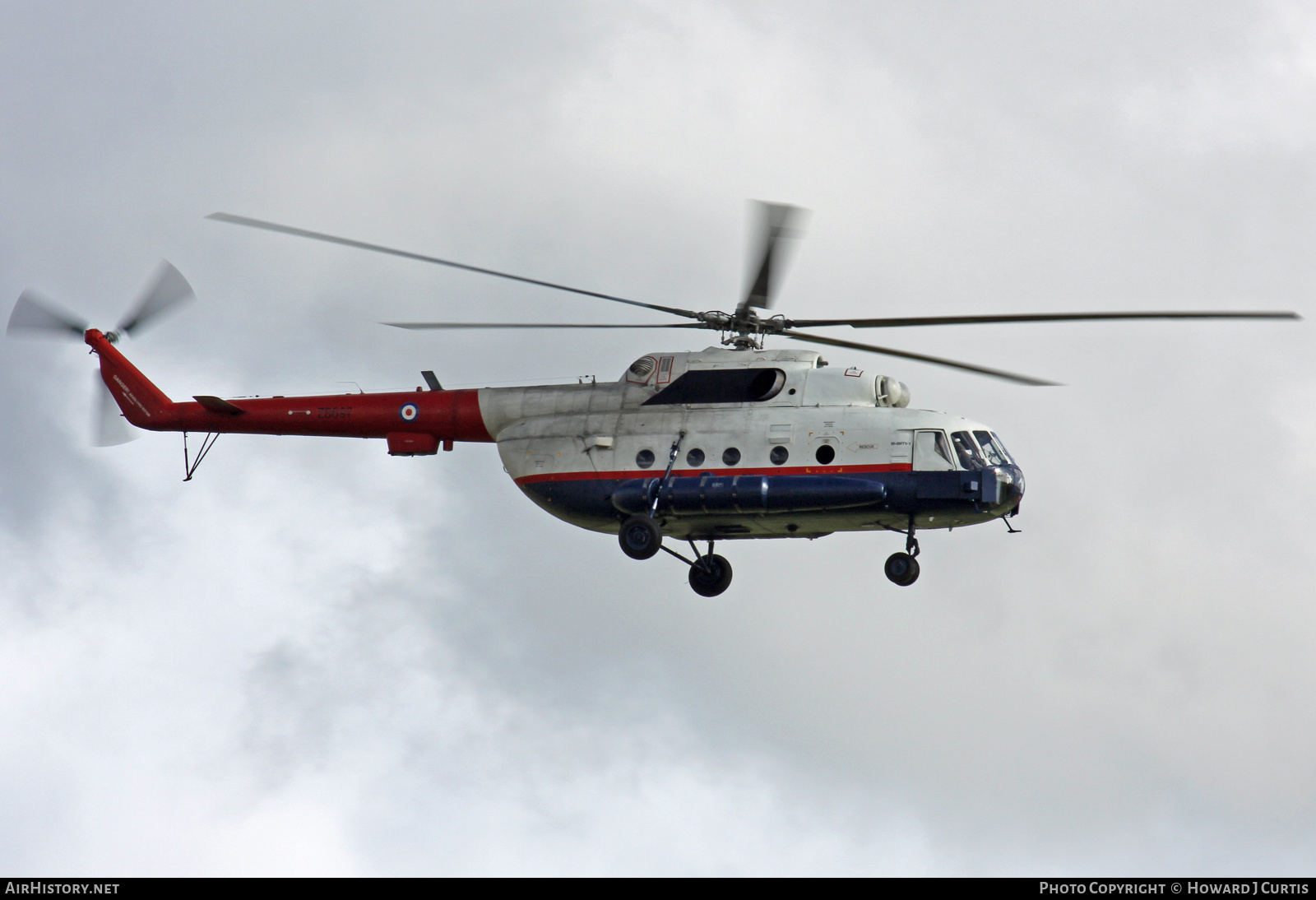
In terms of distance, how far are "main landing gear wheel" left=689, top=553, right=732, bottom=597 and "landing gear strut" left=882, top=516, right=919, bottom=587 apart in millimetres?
3989

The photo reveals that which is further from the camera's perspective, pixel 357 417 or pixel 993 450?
pixel 357 417

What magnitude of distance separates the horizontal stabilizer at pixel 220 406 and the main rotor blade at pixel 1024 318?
39.3 ft

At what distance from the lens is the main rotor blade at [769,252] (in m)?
29.0

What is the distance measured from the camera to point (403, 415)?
34.0m

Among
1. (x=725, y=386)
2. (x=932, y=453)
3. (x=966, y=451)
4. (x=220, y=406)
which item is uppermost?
(x=725, y=386)

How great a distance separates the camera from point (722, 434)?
104ft

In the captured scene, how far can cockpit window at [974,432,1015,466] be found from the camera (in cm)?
3075

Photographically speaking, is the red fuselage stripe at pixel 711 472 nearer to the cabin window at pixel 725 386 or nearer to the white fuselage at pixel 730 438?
the white fuselage at pixel 730 438

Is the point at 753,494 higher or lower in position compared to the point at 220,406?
Answer: lower

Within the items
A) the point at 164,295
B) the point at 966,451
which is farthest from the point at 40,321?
the point at 966,451

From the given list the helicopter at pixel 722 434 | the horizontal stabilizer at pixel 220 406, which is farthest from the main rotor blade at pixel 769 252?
the horizontal stabilizer at pixel 220 406

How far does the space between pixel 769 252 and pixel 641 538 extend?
19.7 ft

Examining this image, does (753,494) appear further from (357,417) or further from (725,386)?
(357,417)
